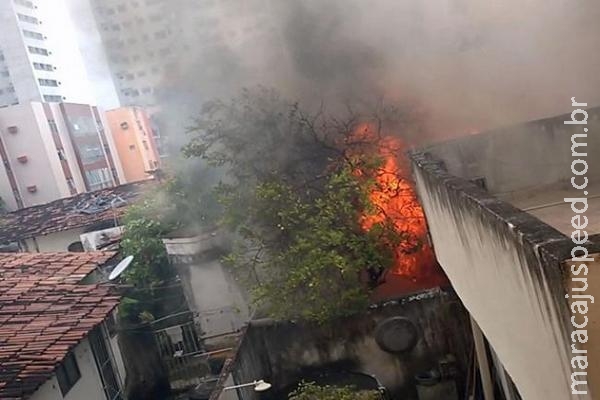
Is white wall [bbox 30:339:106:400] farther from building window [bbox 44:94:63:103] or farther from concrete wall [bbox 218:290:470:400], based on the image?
building window [bbox 44:94:63:103]

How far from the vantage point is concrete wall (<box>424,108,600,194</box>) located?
7219mm

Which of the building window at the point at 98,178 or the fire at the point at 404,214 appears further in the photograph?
the building window at the point at 98,178

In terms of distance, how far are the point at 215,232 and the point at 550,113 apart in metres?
7.07

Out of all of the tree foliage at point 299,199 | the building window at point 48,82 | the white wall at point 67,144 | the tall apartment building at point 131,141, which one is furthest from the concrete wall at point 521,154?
the building window at point 48,82

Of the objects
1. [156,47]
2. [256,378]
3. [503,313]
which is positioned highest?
[156,47]

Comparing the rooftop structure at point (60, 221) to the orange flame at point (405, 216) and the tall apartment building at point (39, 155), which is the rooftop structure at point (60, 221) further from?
the tall apartment building at point (39, 155)

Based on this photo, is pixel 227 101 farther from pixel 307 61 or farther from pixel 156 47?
pixel 156 47

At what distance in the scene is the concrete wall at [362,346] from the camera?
9102 mm

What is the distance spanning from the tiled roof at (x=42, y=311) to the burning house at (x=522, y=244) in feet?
17.2

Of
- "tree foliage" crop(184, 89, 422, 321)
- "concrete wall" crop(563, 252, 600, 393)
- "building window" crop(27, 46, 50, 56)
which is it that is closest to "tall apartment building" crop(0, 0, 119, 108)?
"building window" crop(27, 46, 50, 56)

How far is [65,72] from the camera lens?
2055 inches

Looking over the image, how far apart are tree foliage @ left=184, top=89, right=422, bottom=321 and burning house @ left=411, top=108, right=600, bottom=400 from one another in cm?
256

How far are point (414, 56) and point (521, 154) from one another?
6.86 meters

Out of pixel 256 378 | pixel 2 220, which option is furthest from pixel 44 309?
pixel 2 220
